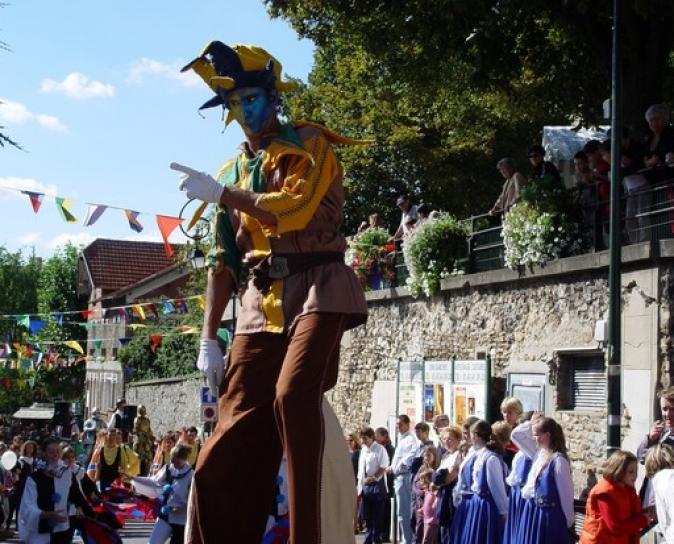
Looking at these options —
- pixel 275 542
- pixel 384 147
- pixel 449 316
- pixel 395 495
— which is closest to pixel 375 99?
pixel 384 147

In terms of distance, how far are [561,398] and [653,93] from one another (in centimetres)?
458

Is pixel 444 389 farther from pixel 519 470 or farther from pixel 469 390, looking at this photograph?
pixel 519 470

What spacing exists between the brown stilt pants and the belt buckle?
0.24 meters

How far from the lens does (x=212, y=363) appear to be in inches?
223

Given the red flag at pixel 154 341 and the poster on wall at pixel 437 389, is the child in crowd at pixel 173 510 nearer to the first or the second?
the poster on wall at pixel 437 389

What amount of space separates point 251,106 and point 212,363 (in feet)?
3.62

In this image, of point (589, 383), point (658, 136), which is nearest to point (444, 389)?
point (589, 383)

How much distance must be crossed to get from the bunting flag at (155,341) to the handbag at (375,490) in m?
23.3

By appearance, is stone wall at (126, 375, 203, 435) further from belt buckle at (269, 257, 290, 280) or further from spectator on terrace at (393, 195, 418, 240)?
belt buckle at (269, 257, 290, 280)

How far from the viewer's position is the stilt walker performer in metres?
5.23

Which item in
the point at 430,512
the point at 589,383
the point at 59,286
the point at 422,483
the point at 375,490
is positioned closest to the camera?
the point at 430,512

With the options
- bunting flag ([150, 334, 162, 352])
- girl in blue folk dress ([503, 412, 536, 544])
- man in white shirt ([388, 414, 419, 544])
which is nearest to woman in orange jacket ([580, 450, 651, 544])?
girl in blue folk dress ([503, 412, 536, 544])

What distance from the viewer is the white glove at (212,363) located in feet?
18.6

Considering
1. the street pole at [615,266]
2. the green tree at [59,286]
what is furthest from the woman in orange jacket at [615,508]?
the green tree at [59,286]
